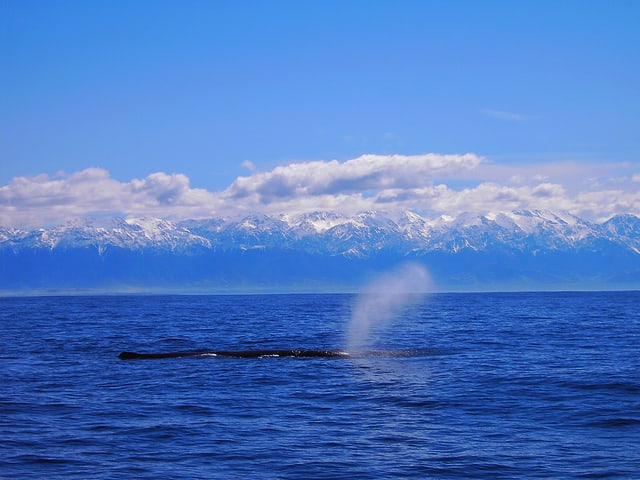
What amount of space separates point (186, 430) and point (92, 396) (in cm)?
824

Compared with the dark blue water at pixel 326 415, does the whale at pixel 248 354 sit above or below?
above

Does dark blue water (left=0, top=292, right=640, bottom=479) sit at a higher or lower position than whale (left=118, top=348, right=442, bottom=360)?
lower

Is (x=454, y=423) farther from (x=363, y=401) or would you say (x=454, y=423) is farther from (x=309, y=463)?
(x=309, y=463)

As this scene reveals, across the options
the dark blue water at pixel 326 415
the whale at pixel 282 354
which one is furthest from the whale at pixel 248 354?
the dark blue water at pixel 326 415

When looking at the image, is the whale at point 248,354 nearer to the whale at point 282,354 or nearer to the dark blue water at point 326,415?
the whale at point 282,354

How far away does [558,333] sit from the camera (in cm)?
7188

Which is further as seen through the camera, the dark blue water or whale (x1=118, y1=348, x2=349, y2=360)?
whale (x1=118, y1=348, x2=349, y2=360)

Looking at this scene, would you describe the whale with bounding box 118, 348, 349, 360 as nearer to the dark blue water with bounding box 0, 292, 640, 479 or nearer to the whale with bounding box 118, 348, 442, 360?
the whale with bounding box 118, 348, 442, 360

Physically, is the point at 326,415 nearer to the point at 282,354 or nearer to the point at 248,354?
the point at 282,354

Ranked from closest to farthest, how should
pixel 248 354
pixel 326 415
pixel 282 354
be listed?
1. pixel 326 415
2. pixel 248 354
3. pixel 282 354

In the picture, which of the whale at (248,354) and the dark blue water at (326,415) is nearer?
the dark blue water at (326,415)

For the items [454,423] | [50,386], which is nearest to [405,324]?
[50,386]

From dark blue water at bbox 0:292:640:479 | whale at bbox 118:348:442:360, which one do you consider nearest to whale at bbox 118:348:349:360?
whale at bbox 118:348:442:360

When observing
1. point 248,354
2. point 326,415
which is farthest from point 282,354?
point 326,415
